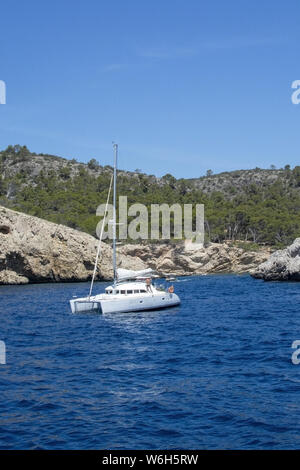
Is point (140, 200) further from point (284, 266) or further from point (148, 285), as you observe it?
point (148, 285)

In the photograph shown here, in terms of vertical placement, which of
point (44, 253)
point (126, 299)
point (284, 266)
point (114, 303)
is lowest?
point (114, 303)

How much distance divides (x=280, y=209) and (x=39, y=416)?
287 feet

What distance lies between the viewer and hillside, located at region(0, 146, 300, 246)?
274 ft

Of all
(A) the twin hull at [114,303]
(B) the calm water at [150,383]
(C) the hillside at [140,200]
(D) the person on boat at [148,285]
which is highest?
(C) the hillside at [140,200]

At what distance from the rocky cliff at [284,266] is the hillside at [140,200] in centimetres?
2366

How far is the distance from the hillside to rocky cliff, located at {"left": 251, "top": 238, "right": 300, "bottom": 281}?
77.6 feet

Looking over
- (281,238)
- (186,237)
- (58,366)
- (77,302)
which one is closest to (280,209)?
(281,238)

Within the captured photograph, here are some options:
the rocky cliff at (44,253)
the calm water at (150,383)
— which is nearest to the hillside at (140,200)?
the rocky cliff at (44,253)

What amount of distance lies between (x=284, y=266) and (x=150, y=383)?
45917 mm

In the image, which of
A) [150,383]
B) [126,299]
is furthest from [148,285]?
[150,383]

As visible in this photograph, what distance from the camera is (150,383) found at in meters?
16.1

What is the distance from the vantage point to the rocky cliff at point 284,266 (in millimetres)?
57719

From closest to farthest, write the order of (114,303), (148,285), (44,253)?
(114,303) < (148,285) < (44,253)

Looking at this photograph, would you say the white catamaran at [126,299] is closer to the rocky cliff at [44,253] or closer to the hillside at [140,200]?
the rocky cliff at [44,253]
